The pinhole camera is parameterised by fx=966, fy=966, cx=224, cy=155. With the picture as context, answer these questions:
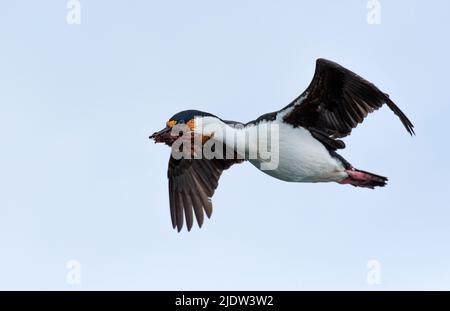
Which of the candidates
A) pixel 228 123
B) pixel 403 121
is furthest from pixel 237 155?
pixel 403 121

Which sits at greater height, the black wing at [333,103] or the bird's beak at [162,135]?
the black wing at [333,103]

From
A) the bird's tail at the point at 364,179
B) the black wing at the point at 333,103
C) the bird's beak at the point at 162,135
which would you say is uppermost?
the black wing at the point at 333,103

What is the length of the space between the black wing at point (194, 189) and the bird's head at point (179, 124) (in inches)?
73.2

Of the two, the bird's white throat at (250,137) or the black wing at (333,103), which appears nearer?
the black wing at (333,103)

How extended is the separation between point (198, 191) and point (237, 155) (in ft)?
6.19

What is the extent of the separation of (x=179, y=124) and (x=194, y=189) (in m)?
2.23

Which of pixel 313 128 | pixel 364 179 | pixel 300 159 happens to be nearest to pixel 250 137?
pixel 300 159

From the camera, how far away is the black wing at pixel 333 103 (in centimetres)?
1357

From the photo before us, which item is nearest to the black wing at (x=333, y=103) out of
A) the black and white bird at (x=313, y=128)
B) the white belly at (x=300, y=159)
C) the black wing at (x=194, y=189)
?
the black and white bird at (x=313, y=128)

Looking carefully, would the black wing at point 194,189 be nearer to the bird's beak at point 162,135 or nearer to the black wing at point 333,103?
the bird's beak at point 162,135

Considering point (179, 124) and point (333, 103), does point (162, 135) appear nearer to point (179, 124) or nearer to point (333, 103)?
point (179, 124)

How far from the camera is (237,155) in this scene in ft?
46.9

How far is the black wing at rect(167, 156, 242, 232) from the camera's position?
15.9 metres

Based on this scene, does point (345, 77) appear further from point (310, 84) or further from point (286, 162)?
point (286, 162)
